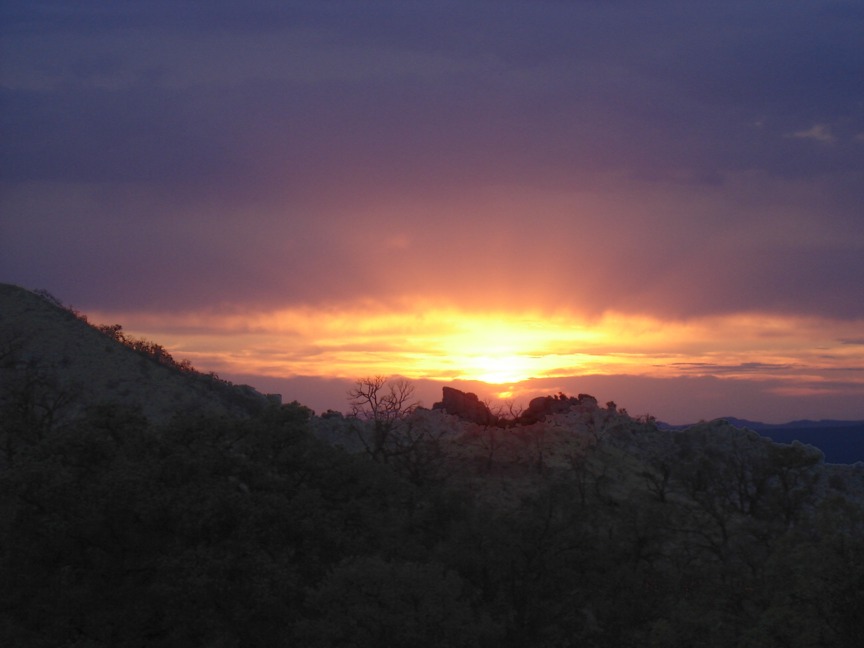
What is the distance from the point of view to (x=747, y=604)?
132 ft

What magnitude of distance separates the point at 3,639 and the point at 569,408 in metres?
95.2

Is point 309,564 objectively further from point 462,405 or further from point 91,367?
point 462,405

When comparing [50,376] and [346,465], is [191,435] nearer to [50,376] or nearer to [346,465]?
[346,465]

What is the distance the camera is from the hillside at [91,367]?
90.6 m

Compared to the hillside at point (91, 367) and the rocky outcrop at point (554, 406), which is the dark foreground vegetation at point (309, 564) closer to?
the hillside at point (91, 367)

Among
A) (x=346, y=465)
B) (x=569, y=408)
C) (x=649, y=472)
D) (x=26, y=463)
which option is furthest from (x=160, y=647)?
(x=569, y=408)

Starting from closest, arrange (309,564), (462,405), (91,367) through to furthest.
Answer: (309,564) < (91,367) < (462,405)

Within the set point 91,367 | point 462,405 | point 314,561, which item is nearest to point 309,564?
point 314,561

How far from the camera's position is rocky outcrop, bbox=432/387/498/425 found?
124100mm

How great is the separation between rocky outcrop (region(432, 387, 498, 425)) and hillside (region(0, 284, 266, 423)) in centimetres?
2957

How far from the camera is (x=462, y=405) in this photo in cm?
12925

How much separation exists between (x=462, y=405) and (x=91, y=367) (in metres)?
49.7

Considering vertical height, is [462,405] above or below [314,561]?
above

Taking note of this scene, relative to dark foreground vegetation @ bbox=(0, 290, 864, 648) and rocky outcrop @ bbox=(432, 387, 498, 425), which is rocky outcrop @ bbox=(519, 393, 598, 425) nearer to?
rocky outcrop @ bbox=(432, 387, 498, 425)
